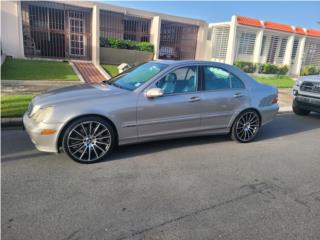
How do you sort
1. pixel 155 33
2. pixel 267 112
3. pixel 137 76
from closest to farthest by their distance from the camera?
pixel 137 76, pixel 267 112, pixel 155 33

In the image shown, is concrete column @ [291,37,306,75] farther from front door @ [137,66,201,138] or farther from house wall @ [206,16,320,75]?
front door @ [137,66,201,138]

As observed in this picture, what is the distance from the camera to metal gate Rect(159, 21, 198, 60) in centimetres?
2161

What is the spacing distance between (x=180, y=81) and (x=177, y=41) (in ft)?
60.6

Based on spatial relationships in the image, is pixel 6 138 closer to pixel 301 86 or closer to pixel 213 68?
pixel 213 68

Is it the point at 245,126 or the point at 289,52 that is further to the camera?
the point at 289,52

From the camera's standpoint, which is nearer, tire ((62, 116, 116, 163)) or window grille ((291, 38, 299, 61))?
tire ((62, 116, 116, 163))

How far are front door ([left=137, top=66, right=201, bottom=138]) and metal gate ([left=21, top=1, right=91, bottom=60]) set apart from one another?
14542 millimetres

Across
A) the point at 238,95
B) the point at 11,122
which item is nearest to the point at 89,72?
the point at 11,122

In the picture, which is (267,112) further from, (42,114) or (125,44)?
(125,44)

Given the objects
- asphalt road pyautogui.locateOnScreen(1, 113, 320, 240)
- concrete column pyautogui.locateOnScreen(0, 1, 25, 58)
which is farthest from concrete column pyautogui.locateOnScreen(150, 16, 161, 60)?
asphalt road pyautogui.locateOnScreen(1, 113, 320, 240)

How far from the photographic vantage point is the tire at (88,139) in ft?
13.0

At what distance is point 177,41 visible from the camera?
73.2 feet

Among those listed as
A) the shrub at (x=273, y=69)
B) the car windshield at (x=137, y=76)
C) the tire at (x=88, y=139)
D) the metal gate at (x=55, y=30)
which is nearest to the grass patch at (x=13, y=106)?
the car windshield at (x=137, y=76)

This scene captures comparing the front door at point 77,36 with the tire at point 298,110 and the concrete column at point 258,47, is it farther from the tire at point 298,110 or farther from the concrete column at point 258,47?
the tire at point 298,110
